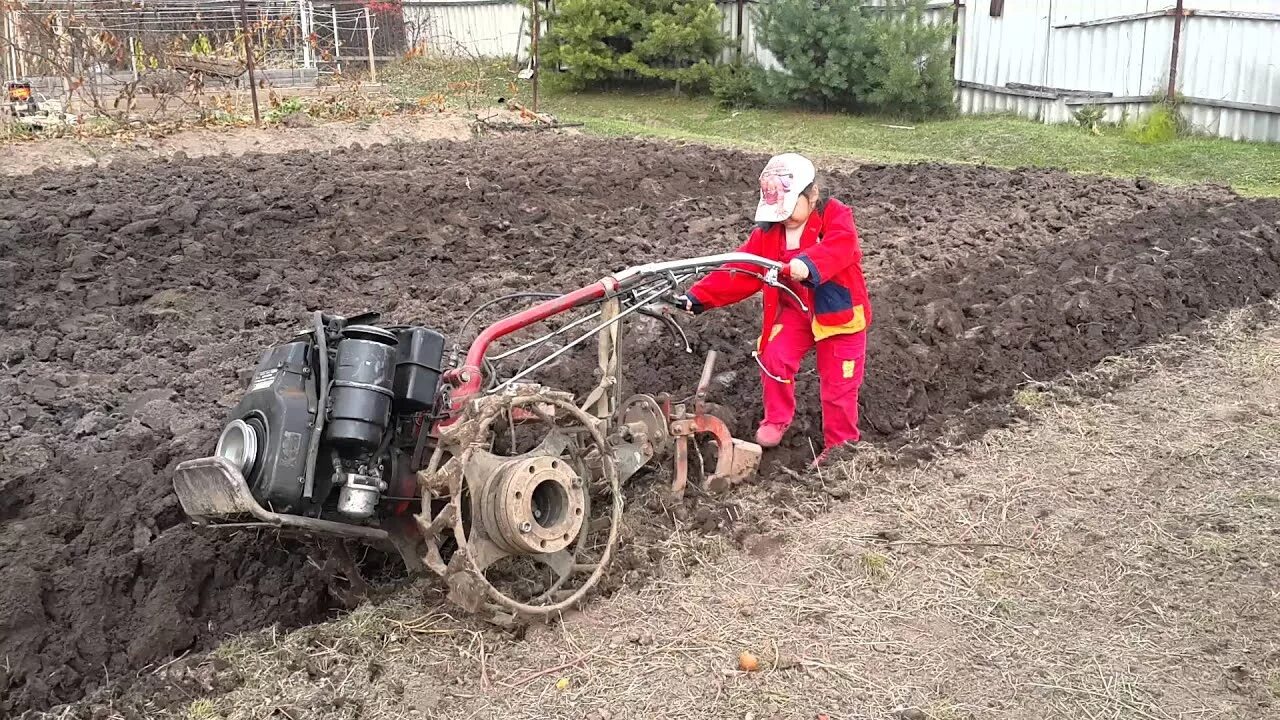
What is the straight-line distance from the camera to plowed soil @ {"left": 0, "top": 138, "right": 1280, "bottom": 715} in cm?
455

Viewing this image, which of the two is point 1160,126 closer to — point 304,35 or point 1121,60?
point 1121,60

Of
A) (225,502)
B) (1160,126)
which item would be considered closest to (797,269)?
(225,502)

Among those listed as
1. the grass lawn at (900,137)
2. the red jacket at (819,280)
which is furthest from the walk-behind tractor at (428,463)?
the grass lawn at (900,137)

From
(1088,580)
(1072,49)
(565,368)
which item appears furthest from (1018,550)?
(1072,49)

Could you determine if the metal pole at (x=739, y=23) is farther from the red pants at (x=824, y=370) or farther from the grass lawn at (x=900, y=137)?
the red pants at (x=824, y=370)

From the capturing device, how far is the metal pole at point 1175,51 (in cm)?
1488

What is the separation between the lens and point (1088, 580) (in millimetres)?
4355

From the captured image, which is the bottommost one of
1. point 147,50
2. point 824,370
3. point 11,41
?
point 824,370

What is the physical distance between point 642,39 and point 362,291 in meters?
13.0

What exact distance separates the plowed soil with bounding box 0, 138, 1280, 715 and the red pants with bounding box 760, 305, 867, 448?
0.20 metres

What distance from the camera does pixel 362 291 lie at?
28.1 ft

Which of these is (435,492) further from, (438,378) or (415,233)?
(415,233)

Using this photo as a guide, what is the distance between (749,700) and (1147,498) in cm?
223

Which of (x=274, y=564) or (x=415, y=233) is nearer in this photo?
(x=274, y=564)
